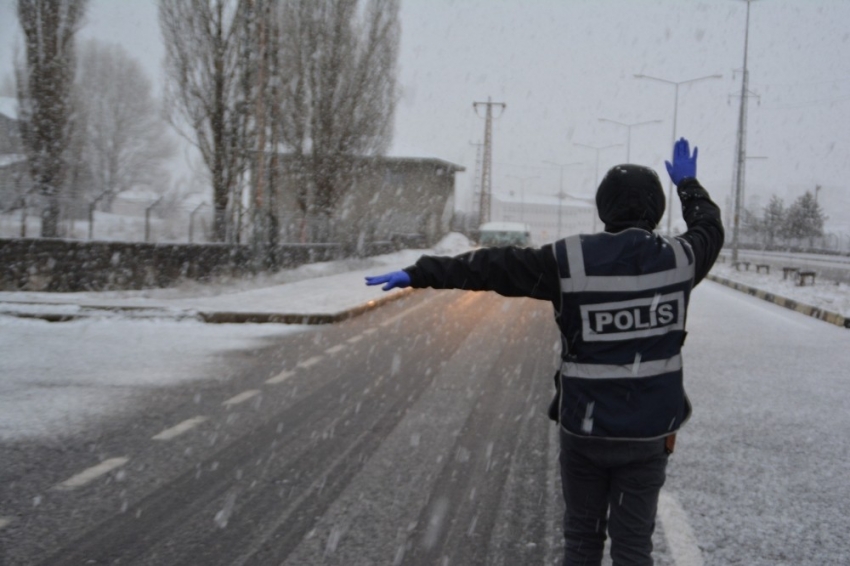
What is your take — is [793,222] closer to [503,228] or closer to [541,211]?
[503,228]

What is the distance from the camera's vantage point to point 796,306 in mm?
18562

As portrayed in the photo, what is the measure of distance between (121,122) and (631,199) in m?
69.0

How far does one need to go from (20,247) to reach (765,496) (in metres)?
14.1

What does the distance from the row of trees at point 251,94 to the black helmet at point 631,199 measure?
15.5m

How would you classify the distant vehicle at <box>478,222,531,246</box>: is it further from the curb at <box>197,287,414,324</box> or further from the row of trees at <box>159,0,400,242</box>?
the curb at <box>197,287,414,324</box>

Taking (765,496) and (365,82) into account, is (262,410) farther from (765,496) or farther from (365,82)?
(365,82)

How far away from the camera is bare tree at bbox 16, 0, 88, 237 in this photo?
60.6ft

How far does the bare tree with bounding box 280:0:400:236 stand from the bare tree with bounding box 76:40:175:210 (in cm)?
3643

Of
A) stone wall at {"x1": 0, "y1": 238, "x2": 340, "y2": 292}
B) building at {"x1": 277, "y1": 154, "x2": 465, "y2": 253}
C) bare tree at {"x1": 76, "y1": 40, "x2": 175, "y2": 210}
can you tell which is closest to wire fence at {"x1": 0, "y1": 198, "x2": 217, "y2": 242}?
stone wall at {"x1": 0, "y1": 238, "x2": 340, "y2": 292}

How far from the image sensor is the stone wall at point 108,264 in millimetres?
14961

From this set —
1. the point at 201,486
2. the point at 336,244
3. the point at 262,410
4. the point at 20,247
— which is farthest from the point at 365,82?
the point at 201,486

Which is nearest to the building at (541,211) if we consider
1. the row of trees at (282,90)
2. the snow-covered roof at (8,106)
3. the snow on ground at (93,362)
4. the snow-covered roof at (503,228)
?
the snow-covered roof at (503,228)

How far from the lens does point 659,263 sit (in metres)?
2.74

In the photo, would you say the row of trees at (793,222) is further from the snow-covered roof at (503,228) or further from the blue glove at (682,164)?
the blue glove at (682,164)
